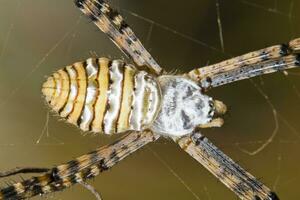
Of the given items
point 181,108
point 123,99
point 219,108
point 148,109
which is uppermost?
point 123,99

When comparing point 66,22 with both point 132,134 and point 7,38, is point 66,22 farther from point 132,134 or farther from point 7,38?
point 132,134

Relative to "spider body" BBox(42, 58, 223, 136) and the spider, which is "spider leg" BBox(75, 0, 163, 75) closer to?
the spider

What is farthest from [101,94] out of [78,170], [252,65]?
[252,65]

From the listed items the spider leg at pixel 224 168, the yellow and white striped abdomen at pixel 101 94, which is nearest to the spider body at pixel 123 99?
the yellow and white striped abdomen at pixel 101 94

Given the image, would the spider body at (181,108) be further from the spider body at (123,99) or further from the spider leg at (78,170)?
the spider leg at (78,170)

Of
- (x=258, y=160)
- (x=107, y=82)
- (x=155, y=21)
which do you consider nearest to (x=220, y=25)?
(x=155, y=21)

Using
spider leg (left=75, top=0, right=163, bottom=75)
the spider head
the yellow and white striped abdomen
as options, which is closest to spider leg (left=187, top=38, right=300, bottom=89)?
the spider head

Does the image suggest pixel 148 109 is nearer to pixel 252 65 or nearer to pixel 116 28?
pixel 116 28
